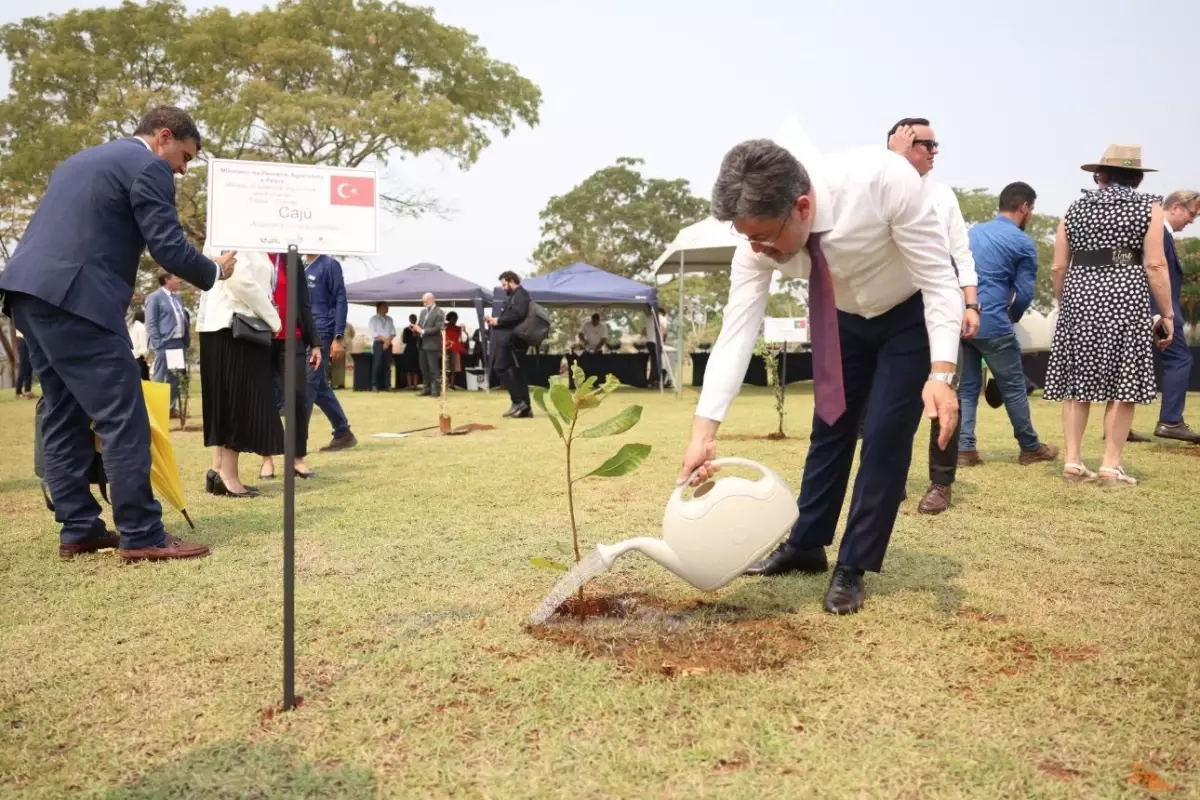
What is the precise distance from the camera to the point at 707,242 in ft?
48.2

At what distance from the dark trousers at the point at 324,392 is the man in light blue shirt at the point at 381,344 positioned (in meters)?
11.4

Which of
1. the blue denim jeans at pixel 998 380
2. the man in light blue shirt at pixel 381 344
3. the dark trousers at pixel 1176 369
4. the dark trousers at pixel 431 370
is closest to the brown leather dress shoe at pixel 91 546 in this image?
the blue denim jeans at pixel 998 380

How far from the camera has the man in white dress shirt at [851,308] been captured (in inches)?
95.4

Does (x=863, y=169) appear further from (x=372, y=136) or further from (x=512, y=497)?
(x=372, y=136)

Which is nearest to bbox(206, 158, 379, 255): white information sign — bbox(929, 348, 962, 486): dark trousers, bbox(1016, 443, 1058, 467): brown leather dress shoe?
bbox(929, 348, 962, 486): dark trousers

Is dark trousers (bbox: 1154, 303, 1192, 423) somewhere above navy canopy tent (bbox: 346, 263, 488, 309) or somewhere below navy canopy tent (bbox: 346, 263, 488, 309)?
below

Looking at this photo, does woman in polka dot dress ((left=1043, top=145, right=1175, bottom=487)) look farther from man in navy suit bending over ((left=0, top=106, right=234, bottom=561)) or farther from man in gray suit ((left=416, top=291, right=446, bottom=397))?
man in gray suit ((left=416, top=291, right=446, bottom=397))

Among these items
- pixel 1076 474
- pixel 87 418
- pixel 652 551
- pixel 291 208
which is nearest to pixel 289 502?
pixel 291 208

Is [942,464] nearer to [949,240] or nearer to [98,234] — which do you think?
[949,240]

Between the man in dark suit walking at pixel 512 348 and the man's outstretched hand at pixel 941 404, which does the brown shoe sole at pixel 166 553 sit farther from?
the man in dark suit walking at pixel 512 348

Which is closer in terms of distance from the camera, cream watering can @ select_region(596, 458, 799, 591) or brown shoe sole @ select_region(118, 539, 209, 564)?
cream watering can @ select_region(596, 458, 799, 591)

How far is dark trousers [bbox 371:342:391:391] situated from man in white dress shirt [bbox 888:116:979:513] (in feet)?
51.7

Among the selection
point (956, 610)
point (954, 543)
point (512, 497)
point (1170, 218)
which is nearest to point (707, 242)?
point (1170, 218)

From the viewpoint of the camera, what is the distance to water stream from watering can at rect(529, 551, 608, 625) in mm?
2671
